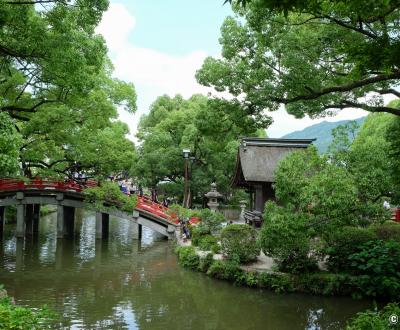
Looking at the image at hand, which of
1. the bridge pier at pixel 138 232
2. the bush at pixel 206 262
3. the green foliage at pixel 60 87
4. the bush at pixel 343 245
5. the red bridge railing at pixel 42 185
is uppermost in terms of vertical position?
the green foliage at pixel 60 87

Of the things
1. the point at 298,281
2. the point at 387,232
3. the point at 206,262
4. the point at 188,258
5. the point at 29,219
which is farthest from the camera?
the point at 29,219

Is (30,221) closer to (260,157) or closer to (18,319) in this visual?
(260,157)

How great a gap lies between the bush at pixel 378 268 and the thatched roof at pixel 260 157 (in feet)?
29.9

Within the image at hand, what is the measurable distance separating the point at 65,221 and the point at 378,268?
23151 mm

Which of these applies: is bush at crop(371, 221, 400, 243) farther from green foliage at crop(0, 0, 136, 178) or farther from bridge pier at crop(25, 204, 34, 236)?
bridge pier at crop(25, 204, 34, 236)

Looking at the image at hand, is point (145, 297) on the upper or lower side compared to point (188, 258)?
lower

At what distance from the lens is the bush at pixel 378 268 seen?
49.0ft

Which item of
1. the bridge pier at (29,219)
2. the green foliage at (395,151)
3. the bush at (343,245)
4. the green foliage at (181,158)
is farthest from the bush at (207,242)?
the bridge pier at (29,219)

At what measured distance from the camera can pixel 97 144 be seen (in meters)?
24.7

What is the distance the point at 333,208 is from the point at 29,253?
17.8 m

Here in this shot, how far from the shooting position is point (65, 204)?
1203 inches

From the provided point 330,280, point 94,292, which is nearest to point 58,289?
point 94,292

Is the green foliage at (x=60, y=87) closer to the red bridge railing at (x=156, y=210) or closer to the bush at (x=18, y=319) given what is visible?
the red bridge railing at (x=156, y=210)

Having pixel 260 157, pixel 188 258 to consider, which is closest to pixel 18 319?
pixel 188 258
